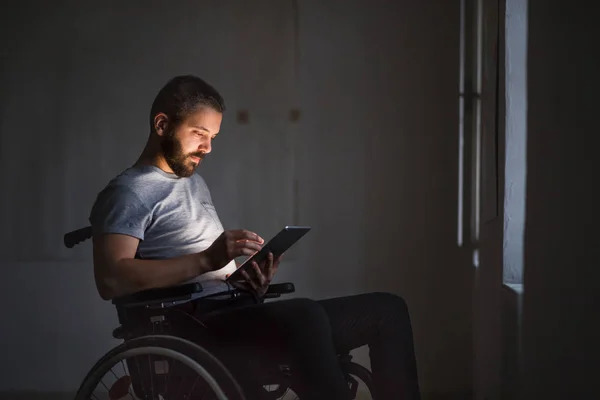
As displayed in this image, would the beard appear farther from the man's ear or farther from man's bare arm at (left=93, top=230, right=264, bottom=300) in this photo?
man's bare arm at (left=93, top=230, right=264, bottom=300)

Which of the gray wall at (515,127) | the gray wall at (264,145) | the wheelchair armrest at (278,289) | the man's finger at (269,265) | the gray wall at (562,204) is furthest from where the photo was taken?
the gray wall at (264,145)

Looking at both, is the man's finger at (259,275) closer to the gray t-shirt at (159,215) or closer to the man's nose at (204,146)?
the gray t-shirt at (159,215)

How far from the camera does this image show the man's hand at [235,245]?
1.64m

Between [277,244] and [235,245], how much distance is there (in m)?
0.15

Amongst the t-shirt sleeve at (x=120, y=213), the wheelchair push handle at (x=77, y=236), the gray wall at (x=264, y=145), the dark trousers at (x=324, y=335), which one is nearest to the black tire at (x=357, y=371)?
the dark trousers at (x=324, y=335)

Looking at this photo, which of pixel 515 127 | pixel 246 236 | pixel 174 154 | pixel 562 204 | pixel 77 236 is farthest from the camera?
pixel 515 127

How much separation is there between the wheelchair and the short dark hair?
0.51 metres

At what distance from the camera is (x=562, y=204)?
5.02 feet

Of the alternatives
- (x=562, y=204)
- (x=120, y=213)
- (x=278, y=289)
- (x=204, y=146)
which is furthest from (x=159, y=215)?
(x=562, y=204)

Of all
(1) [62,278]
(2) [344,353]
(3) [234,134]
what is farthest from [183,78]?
(1) [62,278]

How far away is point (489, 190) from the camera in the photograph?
8.18ft

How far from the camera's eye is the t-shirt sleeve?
1750mm

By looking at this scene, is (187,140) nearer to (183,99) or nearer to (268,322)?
(183,99)

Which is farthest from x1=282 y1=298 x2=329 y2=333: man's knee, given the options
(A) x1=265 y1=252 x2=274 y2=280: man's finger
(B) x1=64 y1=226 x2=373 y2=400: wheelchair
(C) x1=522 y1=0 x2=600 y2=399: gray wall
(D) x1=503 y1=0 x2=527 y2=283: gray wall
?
(D) x1=503 y1=0 x2=527 y2=283: gray wall
